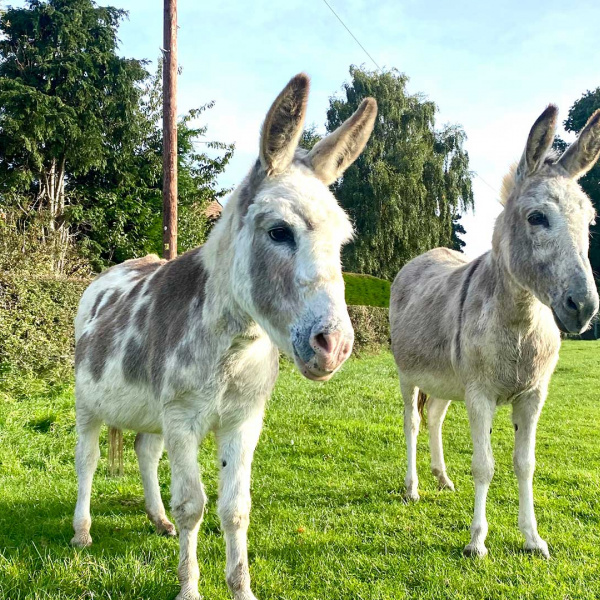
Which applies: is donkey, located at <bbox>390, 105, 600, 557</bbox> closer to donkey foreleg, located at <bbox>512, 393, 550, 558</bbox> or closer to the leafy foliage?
donkey foreleg, located at <bbox>512, 393, 550, 558</bbox>

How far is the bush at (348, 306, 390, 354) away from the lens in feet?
55.6

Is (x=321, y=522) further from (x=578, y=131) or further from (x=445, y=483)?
(x=578, y=131)

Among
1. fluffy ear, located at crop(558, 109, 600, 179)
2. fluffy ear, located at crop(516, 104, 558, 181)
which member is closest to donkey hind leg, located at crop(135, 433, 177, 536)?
fluffy ear, located at crop(516, 104, 558, 181)

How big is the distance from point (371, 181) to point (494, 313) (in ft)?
71.5

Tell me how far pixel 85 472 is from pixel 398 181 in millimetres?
22965

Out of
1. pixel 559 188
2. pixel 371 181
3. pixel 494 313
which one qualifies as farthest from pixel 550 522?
pixel 371 181

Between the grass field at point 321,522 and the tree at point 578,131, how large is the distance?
106 ft

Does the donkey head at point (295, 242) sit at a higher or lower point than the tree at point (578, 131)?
lower

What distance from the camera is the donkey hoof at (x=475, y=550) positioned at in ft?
11.4

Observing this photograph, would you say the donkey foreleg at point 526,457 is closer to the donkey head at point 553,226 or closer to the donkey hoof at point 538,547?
the donkey hoof at point 538,547

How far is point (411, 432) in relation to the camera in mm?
5141

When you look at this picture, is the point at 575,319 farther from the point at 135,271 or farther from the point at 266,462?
the point at 266,462

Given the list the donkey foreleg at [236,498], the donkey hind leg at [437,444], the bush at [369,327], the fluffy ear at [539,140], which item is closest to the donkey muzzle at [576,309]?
the fluffy ear at [539,140]

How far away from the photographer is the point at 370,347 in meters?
17.4
